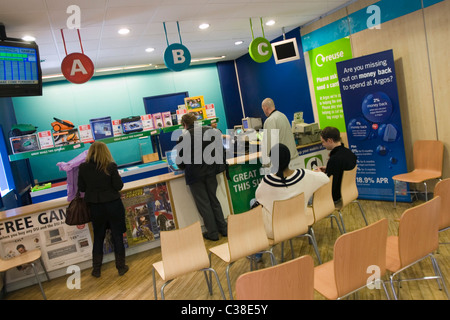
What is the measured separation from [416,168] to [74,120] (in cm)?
704

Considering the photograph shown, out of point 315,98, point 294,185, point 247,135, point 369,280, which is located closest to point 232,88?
point 247,135

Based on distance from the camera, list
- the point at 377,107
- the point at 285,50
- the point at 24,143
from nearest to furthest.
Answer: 1. the point at 377,107
2. the point at 24,143
3. the point at 285,50

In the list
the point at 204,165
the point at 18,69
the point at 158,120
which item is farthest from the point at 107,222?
the point at 158,120

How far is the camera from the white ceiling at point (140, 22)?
371 cm

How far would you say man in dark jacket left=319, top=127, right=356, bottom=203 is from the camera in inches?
146

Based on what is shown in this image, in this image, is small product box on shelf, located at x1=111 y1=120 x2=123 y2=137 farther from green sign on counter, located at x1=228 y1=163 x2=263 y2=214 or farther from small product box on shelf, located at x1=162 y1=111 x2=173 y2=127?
A: green sign on counter, located at x1=228 y1=163 x2=263 y2=214

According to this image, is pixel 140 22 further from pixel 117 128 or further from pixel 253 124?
pixel 253 124

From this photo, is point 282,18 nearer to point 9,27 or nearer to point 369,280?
point 9,27

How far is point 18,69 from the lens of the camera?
363cm

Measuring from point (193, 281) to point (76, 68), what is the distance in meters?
2.83

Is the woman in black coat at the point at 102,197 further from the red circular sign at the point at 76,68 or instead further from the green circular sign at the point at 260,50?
the green circular sign at the point at 260,50

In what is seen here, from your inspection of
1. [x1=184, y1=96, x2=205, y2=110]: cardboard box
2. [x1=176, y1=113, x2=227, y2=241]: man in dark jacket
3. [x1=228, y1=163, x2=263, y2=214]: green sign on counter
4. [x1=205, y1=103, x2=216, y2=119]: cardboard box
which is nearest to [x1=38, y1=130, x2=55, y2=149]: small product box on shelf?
[x1=176, y1=113, x2=227, y2=241]: man in dark jacket

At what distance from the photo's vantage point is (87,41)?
5035 mm

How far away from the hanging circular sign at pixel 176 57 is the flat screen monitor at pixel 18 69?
160 centimetres
